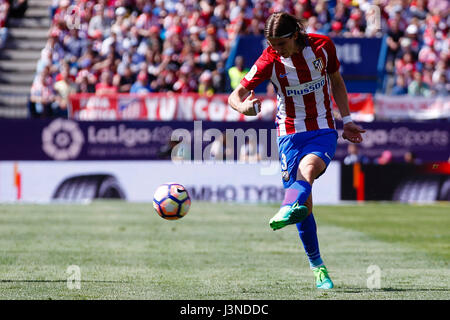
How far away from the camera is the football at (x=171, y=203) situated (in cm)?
916

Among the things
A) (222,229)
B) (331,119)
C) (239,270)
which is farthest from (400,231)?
(331,119)

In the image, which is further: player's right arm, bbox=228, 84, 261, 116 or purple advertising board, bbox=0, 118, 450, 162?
purple advertising board, bbox=0, 118, 450, 162

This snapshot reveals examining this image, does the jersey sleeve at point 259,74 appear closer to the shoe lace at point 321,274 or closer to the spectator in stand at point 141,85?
the shoe lace at point 321,274

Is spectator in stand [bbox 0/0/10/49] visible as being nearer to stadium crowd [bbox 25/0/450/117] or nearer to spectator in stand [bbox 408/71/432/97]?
stadium crowd [bbox 25/0/450/117]

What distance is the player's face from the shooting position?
7.66 metres

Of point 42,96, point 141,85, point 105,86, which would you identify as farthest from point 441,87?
point 42,96

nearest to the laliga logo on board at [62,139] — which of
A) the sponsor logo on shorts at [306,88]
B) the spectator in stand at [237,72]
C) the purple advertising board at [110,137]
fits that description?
the purple advertising board at [110,137]

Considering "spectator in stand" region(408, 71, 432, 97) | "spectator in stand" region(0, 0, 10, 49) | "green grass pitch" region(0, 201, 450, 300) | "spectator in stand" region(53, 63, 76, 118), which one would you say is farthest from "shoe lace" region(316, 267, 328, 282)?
"spectator in stand" region(0, 0, 10, 49)

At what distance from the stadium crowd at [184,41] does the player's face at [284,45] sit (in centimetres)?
1516

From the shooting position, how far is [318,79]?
8156mm

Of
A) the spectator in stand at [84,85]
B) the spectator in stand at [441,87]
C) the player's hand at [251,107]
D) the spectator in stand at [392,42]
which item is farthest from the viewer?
the spectator in stand at [392,42]
